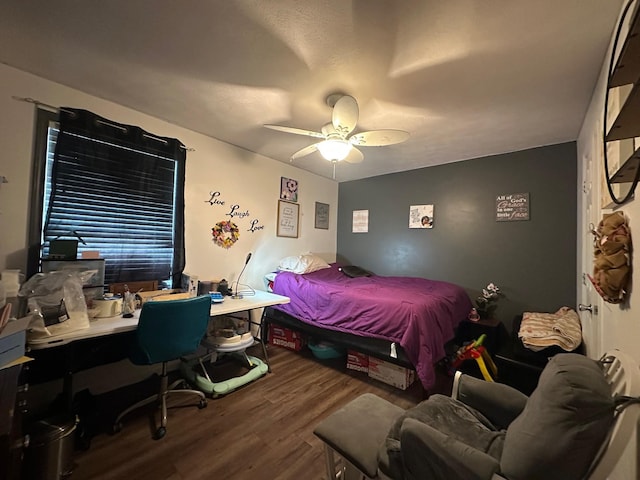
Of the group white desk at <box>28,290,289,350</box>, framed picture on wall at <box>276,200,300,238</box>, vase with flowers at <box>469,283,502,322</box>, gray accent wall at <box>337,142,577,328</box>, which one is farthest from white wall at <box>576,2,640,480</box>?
framed picture on wall at <box>276,200,300,238</box>

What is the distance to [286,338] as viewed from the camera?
3182mm

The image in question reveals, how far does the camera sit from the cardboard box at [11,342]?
1.03 meters

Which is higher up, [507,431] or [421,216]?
[421,216]

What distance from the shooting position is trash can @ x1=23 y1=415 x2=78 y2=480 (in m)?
1.26

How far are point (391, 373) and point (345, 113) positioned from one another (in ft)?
7.37

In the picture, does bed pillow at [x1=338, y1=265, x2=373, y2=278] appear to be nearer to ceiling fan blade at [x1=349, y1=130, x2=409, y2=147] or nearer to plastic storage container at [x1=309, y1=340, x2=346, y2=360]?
plastic storage container at [x1=309, y1=340, x2=346, y2=360]

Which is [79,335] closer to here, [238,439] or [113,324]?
[113,324]

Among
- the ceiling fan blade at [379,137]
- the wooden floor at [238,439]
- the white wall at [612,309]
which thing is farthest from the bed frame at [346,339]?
the ceiling fan blade at [379,137]

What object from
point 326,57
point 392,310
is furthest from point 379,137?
point 392,310

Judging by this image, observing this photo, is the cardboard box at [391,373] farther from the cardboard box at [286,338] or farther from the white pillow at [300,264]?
the white pillow at [300,264]

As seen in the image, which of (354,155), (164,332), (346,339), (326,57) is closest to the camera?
(326,57)

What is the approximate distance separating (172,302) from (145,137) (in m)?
1.65

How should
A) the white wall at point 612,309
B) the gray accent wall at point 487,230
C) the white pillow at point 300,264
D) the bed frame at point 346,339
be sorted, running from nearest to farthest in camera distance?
the white wall at point 612,309, the bed frame at point 346,339, the gray accent wall at point 487,230, the white pillow at point 300,264

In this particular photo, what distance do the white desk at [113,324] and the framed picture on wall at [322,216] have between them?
1.92 meters
